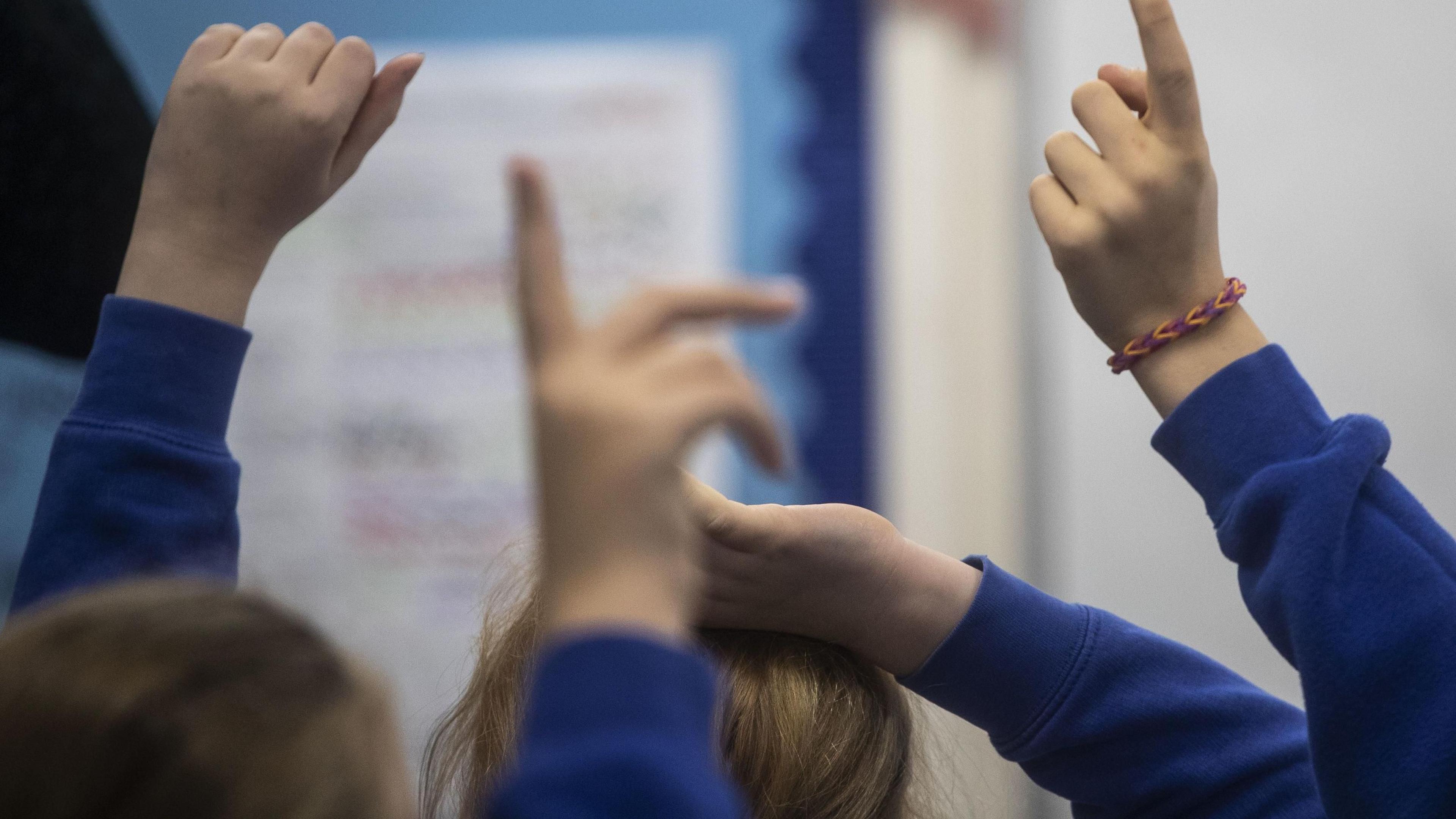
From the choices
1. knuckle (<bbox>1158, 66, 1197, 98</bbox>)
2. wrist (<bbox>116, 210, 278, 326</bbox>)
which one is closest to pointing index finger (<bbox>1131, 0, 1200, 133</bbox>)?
knuckle (<bbox>1158, 66, 1197, 98</bbox>)

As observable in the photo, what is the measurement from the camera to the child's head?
A: 0.25 meters

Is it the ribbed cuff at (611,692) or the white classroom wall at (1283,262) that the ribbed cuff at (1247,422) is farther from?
the white classroom wall at (1283,262)

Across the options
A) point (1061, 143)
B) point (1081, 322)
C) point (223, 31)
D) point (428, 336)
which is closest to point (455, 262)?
point (428, 336)

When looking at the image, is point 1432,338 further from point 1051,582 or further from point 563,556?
point 563,556

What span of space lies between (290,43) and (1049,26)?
0.77 meters

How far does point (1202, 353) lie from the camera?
388mm

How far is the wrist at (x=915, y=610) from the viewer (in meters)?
0.47

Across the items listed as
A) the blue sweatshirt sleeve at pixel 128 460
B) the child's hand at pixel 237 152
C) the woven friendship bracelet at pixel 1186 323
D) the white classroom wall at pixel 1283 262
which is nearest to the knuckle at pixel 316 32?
the child's hand at pixel 237 152

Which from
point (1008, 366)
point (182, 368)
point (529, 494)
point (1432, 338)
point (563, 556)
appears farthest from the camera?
point (529, 494)

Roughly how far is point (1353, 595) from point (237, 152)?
1.40ft

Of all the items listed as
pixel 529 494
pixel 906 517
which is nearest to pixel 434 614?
pixel 529 494

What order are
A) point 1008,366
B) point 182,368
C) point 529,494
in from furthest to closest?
1. point 529,494
2. point 1008,366
3. point 182,368

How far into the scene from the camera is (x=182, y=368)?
385mm

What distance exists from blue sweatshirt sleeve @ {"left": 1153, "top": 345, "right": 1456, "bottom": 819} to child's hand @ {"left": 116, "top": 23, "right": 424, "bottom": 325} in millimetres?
349
